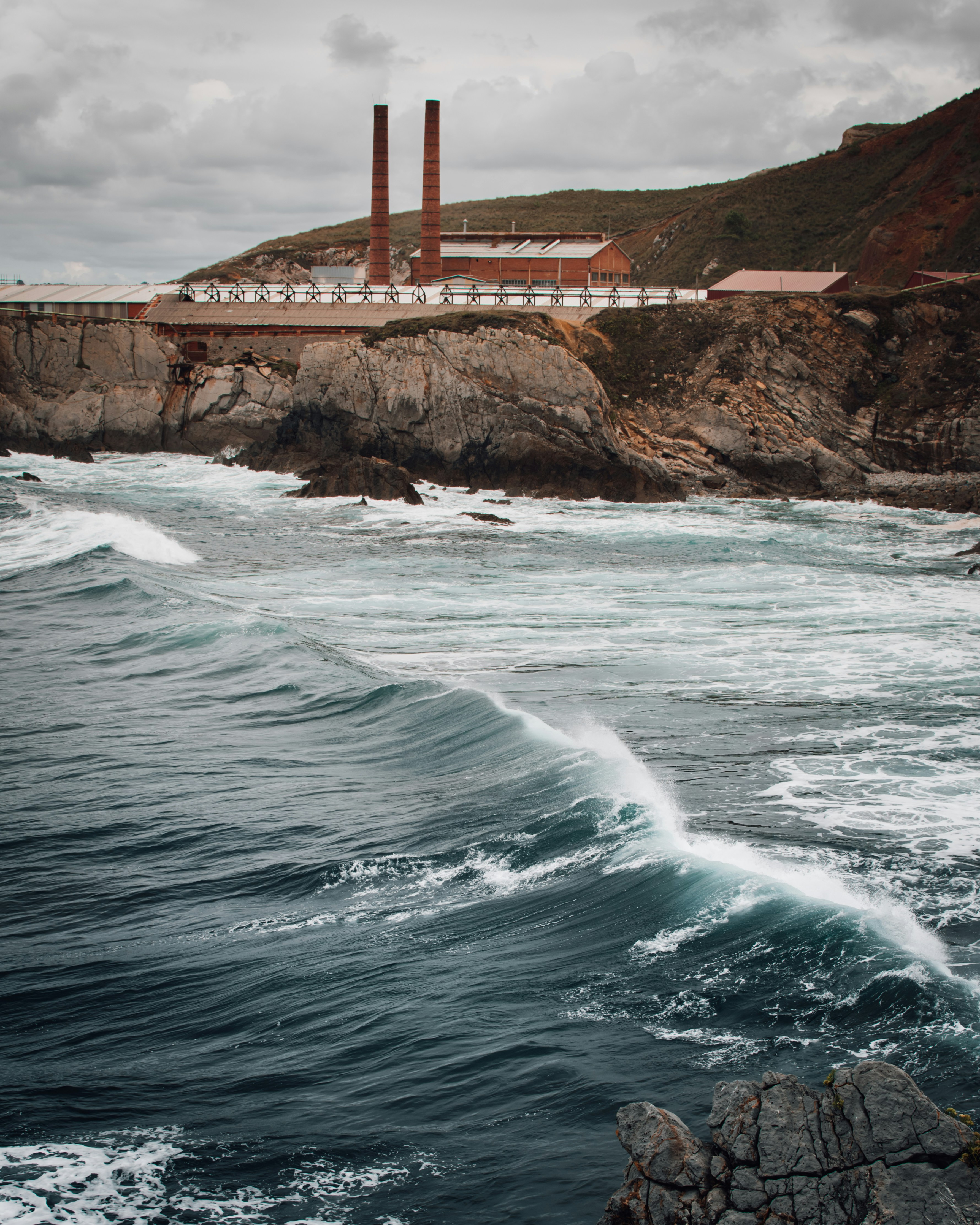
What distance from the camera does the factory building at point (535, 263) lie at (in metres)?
70.1

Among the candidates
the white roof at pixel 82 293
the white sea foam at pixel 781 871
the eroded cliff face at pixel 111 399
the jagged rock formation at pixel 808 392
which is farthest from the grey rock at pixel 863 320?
the white sea foam at pixel 781 871

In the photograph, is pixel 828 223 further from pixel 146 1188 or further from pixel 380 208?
pixel 146 1188

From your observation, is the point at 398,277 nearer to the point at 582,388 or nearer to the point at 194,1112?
the point at 582,388

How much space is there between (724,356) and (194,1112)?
4552 centimetres

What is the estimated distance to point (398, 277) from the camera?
298ft

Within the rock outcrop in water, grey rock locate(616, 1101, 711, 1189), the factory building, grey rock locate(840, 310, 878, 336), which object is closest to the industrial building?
the factory building

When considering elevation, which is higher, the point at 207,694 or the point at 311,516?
the point at 311,516

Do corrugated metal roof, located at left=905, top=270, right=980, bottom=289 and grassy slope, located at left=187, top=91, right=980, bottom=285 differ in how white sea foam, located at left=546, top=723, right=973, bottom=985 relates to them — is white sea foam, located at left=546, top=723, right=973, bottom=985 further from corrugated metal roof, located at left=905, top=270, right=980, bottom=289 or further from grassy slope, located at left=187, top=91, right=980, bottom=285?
grassy slope, located at left=187, top=91, right=980, bottom=285

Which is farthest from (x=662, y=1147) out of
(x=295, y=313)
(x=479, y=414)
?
(x=295, y=313)

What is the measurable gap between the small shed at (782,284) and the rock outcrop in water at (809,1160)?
172 feet

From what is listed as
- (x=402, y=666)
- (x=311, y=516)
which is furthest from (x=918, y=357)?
(x=402, y=666)

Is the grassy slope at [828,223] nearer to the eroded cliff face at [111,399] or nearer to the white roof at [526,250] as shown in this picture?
the white roof at [526,250]

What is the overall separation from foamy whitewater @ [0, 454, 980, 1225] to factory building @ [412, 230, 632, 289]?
56.6 meters

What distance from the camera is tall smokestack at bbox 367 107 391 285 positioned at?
63000mm
